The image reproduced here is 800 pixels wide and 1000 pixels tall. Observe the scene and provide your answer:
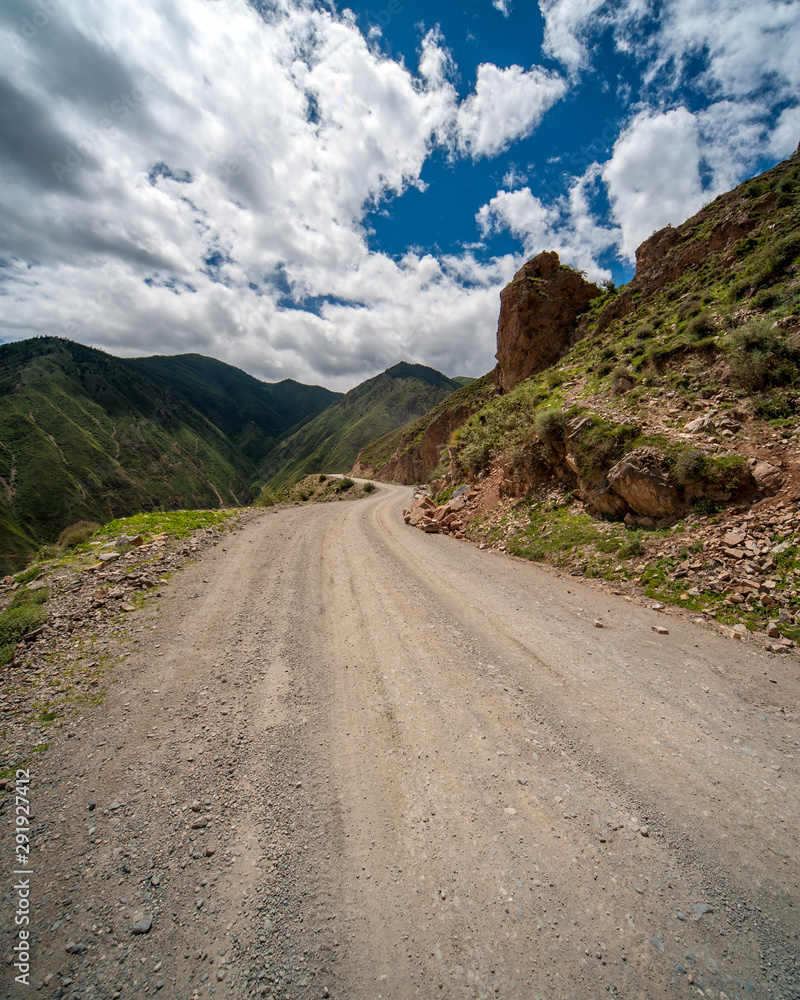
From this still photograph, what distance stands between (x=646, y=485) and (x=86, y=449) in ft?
436

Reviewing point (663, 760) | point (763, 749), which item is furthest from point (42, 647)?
point (763, 749)

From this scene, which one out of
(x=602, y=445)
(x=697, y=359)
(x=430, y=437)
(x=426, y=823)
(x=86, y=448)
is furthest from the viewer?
(x=86, y=448)

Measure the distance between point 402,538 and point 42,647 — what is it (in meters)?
10.3

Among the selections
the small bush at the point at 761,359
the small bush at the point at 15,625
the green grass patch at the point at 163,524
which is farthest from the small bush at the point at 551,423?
the small bush at the point at 15,625

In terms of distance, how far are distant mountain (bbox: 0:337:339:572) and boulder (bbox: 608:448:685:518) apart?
87.9 meters

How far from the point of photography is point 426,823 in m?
3.21

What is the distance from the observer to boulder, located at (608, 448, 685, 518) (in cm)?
880

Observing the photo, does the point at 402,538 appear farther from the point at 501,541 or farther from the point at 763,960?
the point at 763,960

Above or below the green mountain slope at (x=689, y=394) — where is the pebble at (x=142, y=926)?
below

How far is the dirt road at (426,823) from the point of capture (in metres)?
2.31

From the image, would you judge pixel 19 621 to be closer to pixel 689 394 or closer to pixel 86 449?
pixel 689 394

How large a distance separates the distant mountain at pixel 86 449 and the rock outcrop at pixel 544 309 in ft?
278

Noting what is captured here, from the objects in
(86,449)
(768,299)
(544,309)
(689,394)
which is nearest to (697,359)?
(689,394)

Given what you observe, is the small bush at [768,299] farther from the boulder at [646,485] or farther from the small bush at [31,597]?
the small bush at [31,597]
